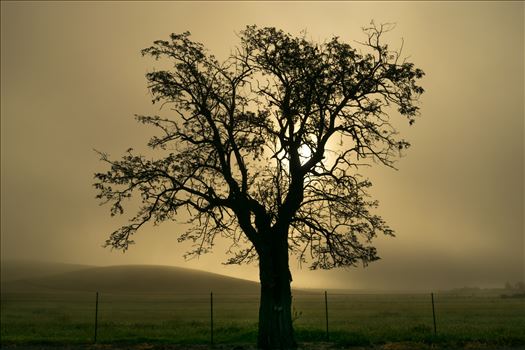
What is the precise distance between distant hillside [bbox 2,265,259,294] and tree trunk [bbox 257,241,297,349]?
385 ft

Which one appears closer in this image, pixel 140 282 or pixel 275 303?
pixel 275 303

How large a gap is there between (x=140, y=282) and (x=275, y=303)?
468 feet

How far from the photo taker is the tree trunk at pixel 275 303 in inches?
859

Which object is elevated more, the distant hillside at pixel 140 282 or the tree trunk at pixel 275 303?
the tree trunk at pixel 275 303

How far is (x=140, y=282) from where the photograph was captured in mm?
157125

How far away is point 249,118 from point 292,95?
220cm

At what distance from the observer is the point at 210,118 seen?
78.2ft

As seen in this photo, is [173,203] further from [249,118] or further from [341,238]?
[341,238]

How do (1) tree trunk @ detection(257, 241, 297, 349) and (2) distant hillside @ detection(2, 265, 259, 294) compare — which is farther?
(2) distant hillside @ detection(2, 265, 259, 294)

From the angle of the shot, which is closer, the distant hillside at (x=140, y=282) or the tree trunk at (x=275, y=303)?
the tree trunk at (x=275, y=303)

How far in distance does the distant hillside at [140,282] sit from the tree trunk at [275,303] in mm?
117369

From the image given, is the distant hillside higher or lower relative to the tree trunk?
lower

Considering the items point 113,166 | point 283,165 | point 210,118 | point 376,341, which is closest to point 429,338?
point 376,341

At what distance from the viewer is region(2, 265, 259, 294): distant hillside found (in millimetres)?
146000
